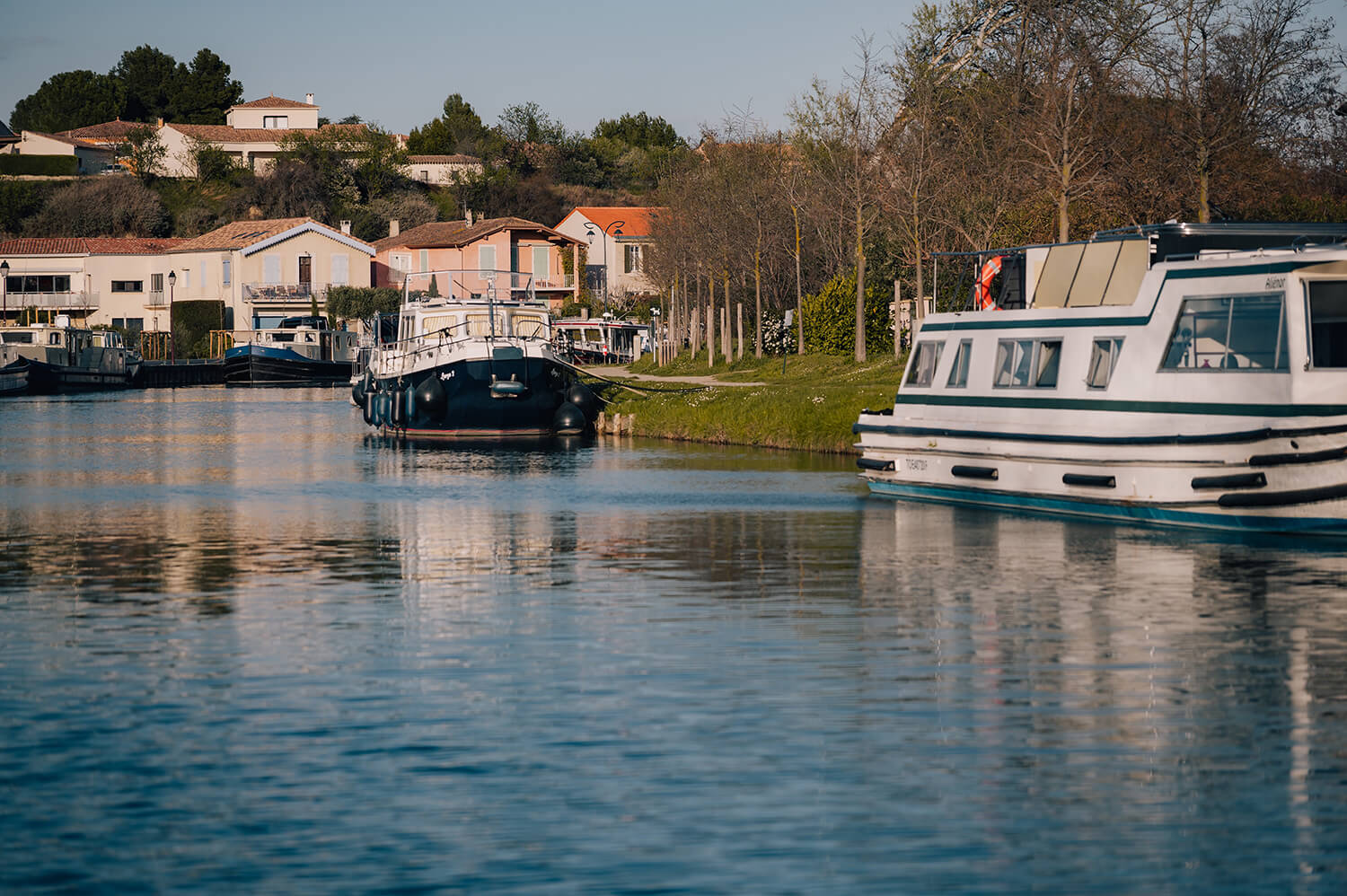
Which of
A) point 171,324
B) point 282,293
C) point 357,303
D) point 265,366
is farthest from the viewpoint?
point 282,293

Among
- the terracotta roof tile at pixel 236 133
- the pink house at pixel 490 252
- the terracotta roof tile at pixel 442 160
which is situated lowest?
the pink house at pixel 490 252

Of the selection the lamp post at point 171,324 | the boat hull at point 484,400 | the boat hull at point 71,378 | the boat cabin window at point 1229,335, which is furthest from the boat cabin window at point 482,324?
the lamp post at point 171,324

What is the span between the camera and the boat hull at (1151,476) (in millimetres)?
25297

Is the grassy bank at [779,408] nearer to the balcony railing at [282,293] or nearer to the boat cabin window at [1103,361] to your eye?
the boat cabin window at [1103,361]

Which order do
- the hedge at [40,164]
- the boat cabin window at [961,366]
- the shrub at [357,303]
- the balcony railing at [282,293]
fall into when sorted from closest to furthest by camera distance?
the boat cabin window at [961,366] < the shrub at [357,303] < the balcony railing at [282,293] < the hedge at [40,164]

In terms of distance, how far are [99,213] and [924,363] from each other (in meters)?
128

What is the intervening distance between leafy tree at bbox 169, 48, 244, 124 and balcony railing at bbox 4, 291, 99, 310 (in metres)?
62.6

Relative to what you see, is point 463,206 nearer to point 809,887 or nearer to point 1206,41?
point 1206,41

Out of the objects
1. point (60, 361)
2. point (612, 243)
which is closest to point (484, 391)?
point (60, 361)

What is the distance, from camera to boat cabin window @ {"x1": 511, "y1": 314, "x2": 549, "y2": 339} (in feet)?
193

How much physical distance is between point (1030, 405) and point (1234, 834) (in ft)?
62.4

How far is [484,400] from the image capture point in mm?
53875

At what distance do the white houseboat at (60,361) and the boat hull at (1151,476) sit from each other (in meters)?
68.2

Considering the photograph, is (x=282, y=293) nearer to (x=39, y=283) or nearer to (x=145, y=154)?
(x=39, y=283)
